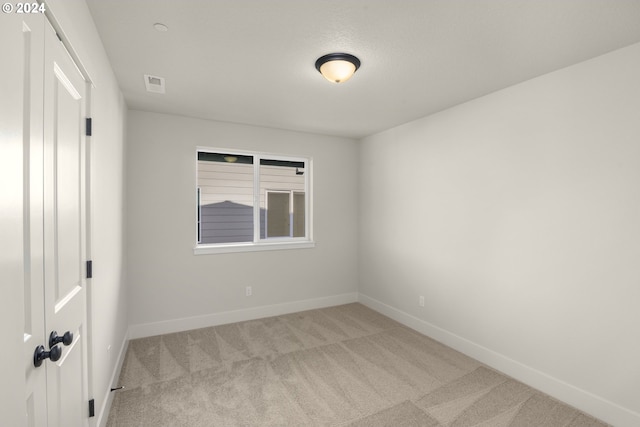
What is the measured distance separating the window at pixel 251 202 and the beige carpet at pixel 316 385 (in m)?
1.17

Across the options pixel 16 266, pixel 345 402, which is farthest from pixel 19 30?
pixel 345 402

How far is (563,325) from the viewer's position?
244 centimetres

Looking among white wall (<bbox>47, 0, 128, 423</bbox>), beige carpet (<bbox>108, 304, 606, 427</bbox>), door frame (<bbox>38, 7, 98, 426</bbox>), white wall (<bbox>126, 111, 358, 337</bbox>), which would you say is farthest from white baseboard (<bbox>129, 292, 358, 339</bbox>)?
door frame (<bbox>38, 7, 98, 426</bbox>)

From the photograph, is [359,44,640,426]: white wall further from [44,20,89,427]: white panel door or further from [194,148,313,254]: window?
[44,20,89,427]: white panel door

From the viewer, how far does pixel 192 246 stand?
375 centimetres

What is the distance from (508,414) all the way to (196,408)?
7.54 feet

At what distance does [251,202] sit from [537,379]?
3.53 metres

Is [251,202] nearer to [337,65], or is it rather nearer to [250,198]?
[250,198]

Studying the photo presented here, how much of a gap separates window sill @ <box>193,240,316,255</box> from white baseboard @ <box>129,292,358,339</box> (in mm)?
769

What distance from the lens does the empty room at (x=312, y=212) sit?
139 centimetres

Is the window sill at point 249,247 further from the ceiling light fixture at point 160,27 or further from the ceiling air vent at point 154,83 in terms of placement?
the ceiling light fixture at point 160,27

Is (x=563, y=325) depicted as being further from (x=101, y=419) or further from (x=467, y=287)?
(x=101, y=419)

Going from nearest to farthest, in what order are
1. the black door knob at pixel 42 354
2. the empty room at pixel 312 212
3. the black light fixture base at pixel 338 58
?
the black door knob at pixel 42 354
the empty room at pixel 312 212
the black light fixture base at pixel 338 58

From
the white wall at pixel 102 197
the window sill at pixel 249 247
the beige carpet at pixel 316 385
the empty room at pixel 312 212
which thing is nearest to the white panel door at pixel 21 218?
the empty room at pixel 312 212
